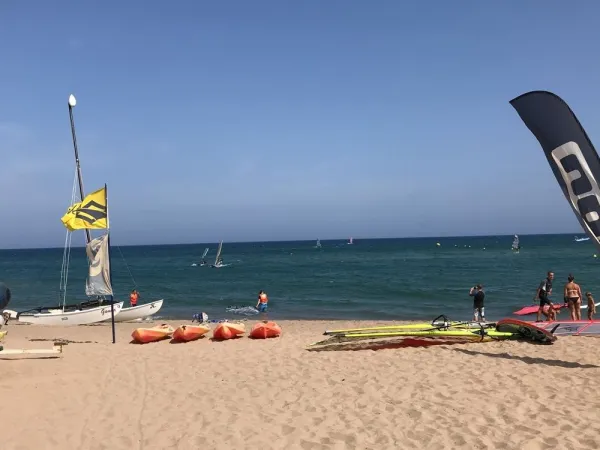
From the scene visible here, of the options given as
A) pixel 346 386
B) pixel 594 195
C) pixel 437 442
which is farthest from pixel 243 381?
pixel 594 195

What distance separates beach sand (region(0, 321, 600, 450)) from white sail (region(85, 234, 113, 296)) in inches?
99.8

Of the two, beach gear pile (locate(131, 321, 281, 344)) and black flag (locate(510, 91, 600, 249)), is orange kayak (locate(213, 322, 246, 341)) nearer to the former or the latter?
beach gear pile (locate(131, 321, 281, 344))

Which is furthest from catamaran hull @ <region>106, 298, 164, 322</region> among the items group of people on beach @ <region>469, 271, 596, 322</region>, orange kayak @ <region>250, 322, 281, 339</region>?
group of people on beach @ <region>469, 271, 596, 322</region>

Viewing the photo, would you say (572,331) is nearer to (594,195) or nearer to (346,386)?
(594,195)

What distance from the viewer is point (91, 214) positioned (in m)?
13.3

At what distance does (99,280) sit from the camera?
44.3ft

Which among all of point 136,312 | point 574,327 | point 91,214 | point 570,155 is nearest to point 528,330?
point 574,327

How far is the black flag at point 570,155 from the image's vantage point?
7.76m

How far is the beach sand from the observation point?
5.86 m

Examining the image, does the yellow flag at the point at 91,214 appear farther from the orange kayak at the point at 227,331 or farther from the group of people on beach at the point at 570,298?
the group of people on beach at the point at 570,298

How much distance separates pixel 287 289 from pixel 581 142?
29709mm

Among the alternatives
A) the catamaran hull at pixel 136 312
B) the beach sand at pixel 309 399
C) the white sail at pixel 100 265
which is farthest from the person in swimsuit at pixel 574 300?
the catamaran hull at pixel 136 312

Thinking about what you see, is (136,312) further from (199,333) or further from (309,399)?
(309,399)

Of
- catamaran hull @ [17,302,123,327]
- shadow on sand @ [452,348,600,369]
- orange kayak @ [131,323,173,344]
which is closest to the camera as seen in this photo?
shadow on sand @ [452,348,600,369]
